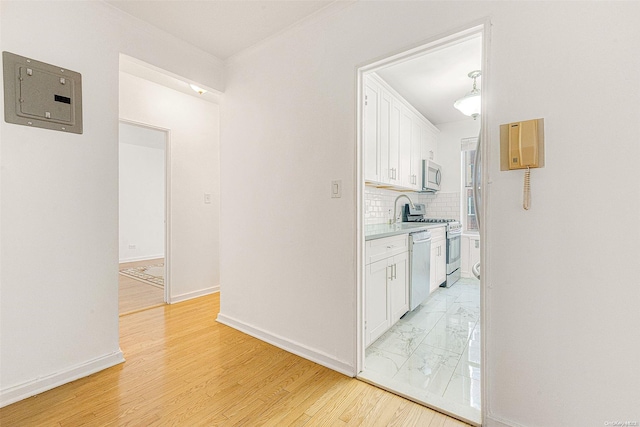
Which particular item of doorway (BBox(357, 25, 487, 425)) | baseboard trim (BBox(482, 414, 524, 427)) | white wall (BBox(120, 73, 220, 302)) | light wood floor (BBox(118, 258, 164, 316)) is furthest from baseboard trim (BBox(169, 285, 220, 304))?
baseboard trim (BBox(482, 414, 524, 427))

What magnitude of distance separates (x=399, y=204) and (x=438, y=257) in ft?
3.29

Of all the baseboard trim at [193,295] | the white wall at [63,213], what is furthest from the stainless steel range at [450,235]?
the white wall at [63,213]

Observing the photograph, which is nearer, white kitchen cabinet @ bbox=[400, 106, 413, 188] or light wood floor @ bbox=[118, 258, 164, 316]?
light wood floor @ bbox=[118, 258, 164, 316]

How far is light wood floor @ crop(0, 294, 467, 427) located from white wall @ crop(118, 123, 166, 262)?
4.77 meters

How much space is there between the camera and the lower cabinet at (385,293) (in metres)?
2.22

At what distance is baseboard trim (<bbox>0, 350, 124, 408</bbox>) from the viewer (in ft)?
5.41

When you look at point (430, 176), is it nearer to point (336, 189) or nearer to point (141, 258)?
point (336, 189)

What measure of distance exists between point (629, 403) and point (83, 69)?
347 cm

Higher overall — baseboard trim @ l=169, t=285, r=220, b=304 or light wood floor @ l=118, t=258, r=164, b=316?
baseboard trim @ l=169, t=285, r=220, b=304

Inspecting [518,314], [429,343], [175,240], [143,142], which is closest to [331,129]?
[518,314]

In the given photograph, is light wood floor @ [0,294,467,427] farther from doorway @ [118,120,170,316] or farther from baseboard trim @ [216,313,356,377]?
doorway @ [118,120,170,316]

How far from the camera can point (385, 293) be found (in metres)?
2.46

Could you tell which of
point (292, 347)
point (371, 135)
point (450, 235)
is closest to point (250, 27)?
point (371, 135)

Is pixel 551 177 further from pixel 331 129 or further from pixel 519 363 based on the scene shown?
pixel 331 129
